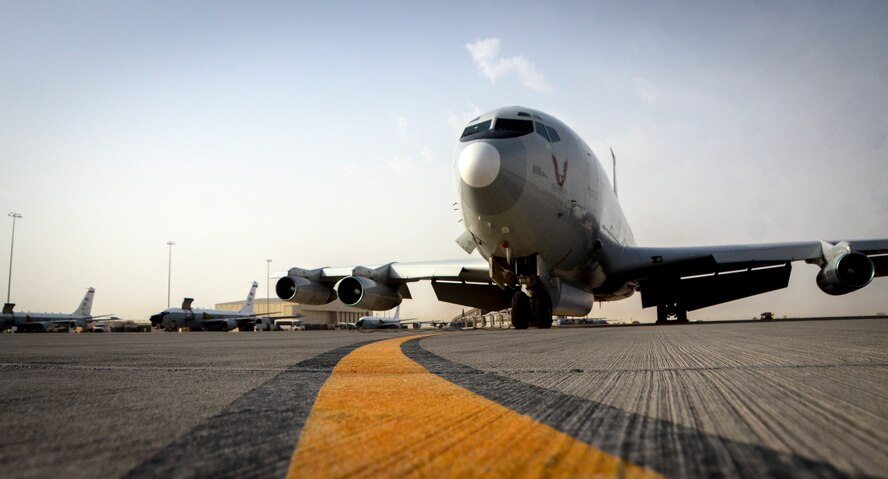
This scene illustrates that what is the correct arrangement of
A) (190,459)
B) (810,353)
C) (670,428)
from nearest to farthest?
Answer: (190,459), (670,428), (810,353)

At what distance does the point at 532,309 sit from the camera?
11492mm

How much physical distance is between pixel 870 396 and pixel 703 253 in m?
14.1

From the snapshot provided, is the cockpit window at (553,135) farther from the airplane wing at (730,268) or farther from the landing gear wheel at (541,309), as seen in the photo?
the airplane wing at (730,268)

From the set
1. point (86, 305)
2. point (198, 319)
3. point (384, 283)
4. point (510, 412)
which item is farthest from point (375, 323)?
point (510, 412)

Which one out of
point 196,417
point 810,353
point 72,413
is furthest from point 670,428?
point 810,353

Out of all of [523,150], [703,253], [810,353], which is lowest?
[810,353]

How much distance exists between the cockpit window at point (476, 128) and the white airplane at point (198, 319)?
31352mm

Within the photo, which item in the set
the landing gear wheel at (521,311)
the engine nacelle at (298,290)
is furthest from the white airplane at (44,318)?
the landing gear wheel at (521,311)

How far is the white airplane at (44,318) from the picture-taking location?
33.8 meters

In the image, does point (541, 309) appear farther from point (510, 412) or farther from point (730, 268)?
point (510, 412)

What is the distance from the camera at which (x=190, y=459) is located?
813mm

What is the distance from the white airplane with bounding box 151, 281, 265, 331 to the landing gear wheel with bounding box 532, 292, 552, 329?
99.4ft

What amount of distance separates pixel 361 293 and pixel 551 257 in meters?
6.05

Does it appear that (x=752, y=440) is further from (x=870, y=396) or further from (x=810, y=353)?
(x=810, y=353)
